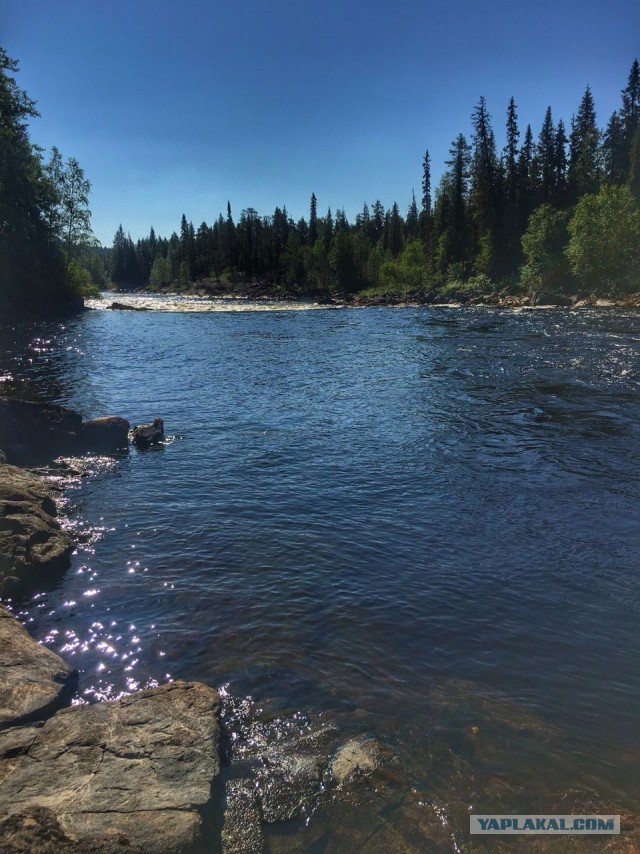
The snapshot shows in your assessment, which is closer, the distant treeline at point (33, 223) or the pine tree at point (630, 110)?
the distant treeline at point (33, 223)

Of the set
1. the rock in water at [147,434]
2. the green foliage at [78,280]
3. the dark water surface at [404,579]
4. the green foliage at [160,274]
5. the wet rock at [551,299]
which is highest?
the green foliage at [160,274]

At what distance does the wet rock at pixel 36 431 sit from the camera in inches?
569

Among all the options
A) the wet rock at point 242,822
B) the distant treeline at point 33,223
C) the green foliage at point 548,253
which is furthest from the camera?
the green foliage at point 548,253

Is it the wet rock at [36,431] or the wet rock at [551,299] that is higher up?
the wet rock at [551,299]

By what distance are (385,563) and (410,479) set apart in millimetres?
4036

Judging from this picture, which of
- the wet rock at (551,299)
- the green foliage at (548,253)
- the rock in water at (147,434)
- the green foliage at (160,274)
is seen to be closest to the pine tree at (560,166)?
the green foliage at (548,253)

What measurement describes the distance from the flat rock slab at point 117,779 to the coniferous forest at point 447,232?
56552 millimetres

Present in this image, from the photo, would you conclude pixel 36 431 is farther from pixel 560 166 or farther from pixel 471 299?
pixel 560 166

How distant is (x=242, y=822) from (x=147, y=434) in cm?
1291

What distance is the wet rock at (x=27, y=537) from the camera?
8.33 metres

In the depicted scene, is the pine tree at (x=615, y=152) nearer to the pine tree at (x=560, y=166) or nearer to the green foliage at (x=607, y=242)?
the pine tree at (x=560, y=166)

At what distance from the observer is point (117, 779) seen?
14.1 feet

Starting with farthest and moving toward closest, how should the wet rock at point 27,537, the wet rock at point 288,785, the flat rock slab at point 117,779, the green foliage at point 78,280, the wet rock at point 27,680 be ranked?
the green foliage at point 78,280, the wet rock at point 27,537, the wet rock at point 27,680, the wet rock at point 288,785, the flat rock slab at point 117,779

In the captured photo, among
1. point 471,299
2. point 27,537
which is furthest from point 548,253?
point 27,537
